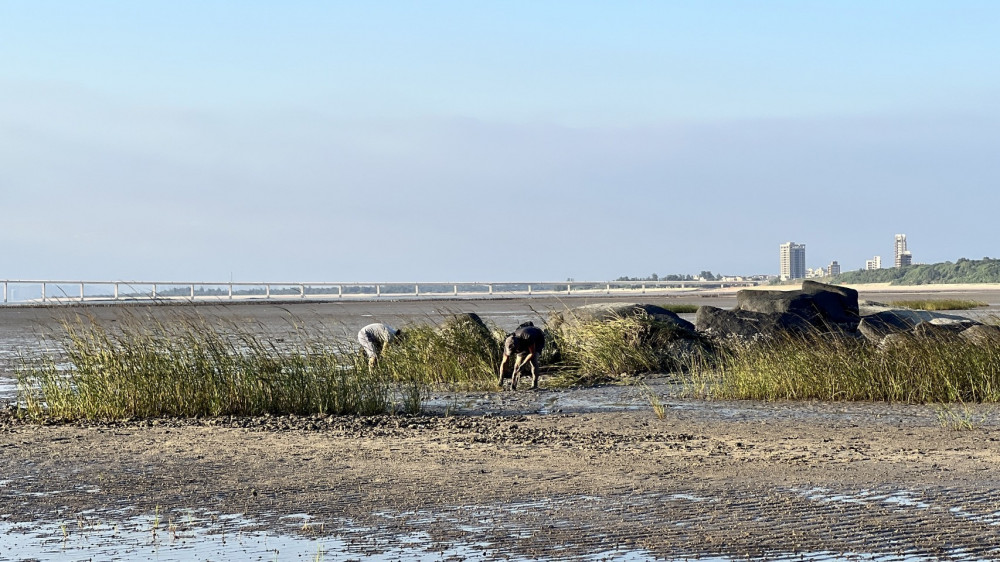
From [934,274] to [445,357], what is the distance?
12324 centimetres

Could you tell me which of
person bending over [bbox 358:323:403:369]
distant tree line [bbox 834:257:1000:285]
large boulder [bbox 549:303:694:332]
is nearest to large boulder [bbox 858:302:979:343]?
large boulder [bbox 549:303:694:332]

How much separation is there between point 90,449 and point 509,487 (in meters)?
4.99

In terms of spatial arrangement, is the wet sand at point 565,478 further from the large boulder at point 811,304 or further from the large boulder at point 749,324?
the large boulder at point 811,304

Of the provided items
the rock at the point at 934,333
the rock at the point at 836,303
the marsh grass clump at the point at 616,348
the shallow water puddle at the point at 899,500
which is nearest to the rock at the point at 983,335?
the rock at the point at 934,333

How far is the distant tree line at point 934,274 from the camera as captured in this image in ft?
420

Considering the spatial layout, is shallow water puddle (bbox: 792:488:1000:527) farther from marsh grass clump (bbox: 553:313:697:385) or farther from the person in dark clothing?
marsh grass clump (bbox: 553:313:697:385)

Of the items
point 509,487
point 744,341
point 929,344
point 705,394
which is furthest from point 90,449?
point 744,341

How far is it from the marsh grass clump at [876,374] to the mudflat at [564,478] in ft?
4.97

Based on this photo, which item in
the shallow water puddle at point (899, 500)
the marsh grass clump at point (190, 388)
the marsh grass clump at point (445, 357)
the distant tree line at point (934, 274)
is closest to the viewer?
the shallow water puddle at point (899, 500)

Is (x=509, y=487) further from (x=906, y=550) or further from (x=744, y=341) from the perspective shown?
(x=744, y=341)

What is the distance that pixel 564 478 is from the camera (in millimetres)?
9570

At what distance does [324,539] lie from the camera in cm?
724

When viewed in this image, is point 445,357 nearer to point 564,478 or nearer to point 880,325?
point 880,325

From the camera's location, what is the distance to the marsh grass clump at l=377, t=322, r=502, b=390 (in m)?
20.1
